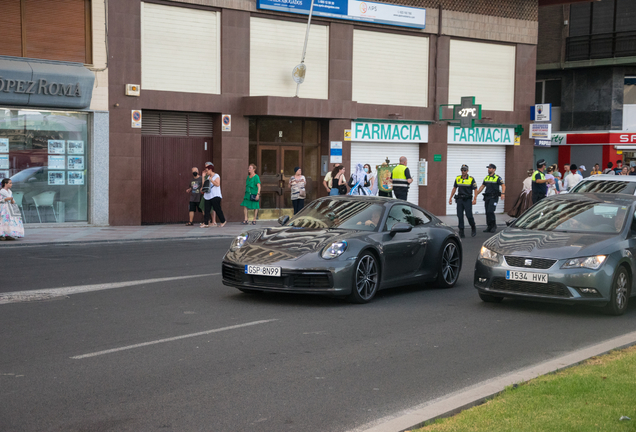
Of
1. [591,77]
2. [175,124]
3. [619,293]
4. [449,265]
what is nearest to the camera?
[619,293]

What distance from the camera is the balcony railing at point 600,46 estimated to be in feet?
125

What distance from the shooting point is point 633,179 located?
14.9 m

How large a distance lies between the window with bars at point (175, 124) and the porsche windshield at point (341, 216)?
13.4m

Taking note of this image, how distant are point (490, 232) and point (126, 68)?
443 inches

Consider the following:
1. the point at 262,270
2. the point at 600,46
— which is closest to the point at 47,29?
the point at 262,270

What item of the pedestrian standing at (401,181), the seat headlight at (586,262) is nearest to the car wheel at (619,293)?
the seat headlight at (586,262)

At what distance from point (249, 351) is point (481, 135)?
970 inches

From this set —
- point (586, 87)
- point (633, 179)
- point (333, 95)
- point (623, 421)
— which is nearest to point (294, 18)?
point (333, 95)

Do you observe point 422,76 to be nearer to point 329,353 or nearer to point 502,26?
point 502,26

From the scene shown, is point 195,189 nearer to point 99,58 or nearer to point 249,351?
point 99,58

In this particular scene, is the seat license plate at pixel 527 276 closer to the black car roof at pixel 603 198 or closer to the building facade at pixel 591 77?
the black car roof at pixel 603 198

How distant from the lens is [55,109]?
2127cm

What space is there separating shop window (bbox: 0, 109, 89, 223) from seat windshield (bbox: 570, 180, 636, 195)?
13.4m

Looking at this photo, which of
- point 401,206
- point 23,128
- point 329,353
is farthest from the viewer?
point 23,128
